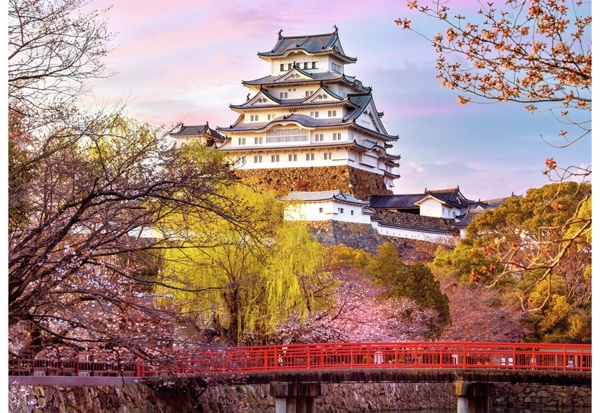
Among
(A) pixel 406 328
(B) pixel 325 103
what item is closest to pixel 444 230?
(B) pixel 325 103

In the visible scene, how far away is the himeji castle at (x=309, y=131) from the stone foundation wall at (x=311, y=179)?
0.05m

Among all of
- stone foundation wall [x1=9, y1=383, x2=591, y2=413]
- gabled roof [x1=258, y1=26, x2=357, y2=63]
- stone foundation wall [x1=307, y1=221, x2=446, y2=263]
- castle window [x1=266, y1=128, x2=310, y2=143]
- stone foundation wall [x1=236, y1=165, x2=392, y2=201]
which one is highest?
gabled roof [x1=258, y1=26, x2=357, y2=63]

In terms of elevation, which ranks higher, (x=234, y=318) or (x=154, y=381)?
(x=234, y=318)

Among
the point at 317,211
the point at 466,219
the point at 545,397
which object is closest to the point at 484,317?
the point at 545,397

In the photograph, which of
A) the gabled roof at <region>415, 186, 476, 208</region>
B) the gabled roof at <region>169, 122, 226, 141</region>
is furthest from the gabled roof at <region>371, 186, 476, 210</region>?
the gabled roof at <region>169, 122, 226, 141</region>

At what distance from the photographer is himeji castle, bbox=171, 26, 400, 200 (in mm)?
46125

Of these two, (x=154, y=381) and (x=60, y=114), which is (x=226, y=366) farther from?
(x=60, y=114)

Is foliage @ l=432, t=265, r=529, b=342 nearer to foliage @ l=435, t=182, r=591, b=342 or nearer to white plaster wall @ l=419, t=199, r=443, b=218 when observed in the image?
foliage @ l=435, t=182, r=591, b=342

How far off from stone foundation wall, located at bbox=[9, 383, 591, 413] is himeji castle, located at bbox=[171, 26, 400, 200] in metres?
19.0

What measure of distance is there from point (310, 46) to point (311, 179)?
802cm

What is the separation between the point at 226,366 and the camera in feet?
57.3

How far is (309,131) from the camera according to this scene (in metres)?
46.3

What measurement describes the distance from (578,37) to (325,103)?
40070 mm

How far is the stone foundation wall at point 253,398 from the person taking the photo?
1544 cm
